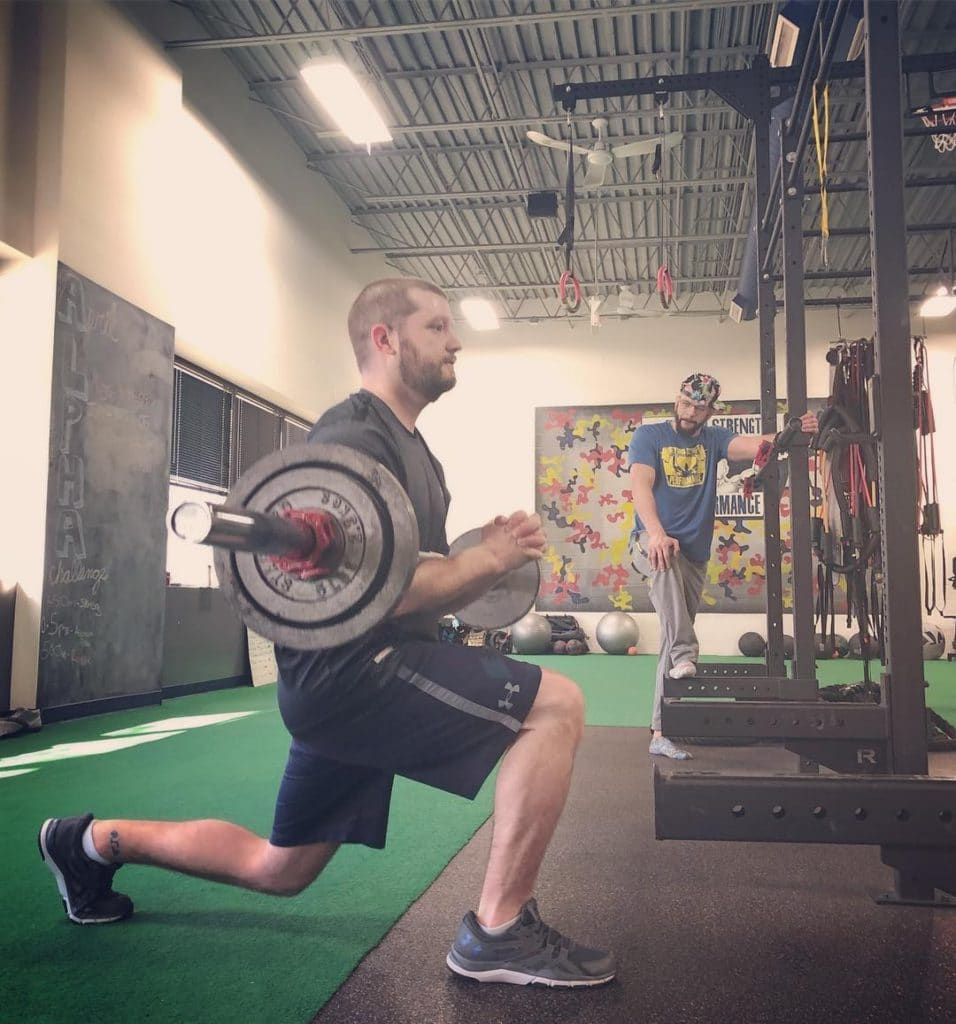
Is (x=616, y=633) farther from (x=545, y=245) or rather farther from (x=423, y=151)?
(x=423, y=151)

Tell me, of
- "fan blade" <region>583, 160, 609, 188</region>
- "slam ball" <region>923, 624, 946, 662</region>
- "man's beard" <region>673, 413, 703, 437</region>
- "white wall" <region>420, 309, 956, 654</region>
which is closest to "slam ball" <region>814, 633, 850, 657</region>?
"slam ball" <region>923, 624, 946, 662</region>

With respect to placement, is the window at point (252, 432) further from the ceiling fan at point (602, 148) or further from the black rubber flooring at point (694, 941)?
the black rubber flooring at point (694, 941)

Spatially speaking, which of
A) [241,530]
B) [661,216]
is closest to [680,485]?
[241,530]

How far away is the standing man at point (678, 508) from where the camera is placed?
3299 millimetres

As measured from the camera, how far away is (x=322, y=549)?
1130 millimetres

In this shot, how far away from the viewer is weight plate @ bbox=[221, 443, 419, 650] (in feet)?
3.68

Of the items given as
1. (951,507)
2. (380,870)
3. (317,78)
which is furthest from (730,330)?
(380,870)

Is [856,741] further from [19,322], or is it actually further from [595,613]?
[595,613]

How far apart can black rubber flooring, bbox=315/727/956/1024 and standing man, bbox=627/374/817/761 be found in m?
1.06

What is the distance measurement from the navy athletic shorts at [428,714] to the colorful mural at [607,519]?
24.6 ft

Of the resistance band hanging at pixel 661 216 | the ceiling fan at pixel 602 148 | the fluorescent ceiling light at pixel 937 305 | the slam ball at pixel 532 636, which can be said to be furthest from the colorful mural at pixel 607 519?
the ceiling fan at pixel 602 148

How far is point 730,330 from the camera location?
29.8 feet

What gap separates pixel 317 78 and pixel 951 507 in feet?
23.0

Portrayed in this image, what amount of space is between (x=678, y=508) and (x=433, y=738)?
2285 millimetres
